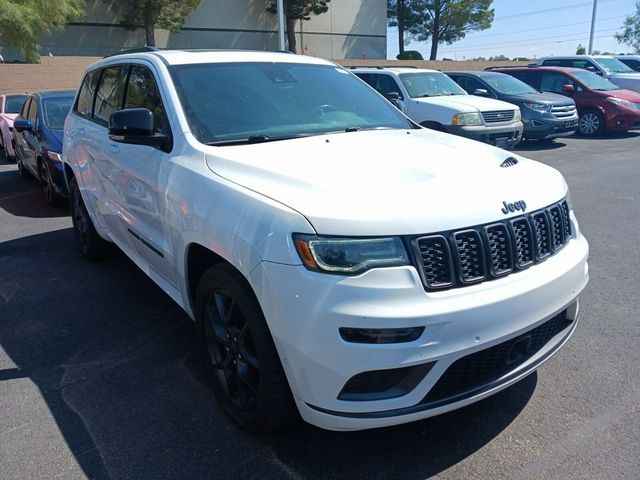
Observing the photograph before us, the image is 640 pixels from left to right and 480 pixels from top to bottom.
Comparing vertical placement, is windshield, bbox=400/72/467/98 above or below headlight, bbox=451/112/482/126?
above

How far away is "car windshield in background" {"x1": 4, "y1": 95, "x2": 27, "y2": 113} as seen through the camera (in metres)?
13.2

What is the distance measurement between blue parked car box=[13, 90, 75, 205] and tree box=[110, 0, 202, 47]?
25149 millimetres

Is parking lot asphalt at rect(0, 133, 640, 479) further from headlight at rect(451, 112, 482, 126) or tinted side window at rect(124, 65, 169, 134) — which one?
headlight at rect(451, 112, 482, 126)

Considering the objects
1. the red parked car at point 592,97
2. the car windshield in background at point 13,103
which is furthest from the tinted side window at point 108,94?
the red parked car at point 592,97

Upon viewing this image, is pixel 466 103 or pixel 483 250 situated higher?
pixel 483 250

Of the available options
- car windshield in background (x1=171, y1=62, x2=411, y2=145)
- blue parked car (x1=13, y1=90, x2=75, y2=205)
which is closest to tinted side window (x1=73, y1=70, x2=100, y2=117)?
car windshield in background (x1=171, y1=62, x2=411, y2=145)

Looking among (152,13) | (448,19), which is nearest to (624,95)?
(152,13)

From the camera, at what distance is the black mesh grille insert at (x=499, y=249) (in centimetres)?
244

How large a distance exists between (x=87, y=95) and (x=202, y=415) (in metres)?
3.78

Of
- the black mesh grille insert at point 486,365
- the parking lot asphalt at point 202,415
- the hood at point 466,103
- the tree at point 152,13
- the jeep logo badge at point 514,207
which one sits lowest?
the parking lot asphalt at point 202,415

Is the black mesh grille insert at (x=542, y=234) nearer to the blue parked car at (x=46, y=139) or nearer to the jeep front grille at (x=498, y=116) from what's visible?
the blue parked car at (x=46, y=139)

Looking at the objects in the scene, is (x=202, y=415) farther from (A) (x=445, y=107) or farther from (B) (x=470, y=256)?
(A) (x=445, y=107)

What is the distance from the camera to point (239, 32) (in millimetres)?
38750

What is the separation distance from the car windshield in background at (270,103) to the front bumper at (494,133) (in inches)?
254
